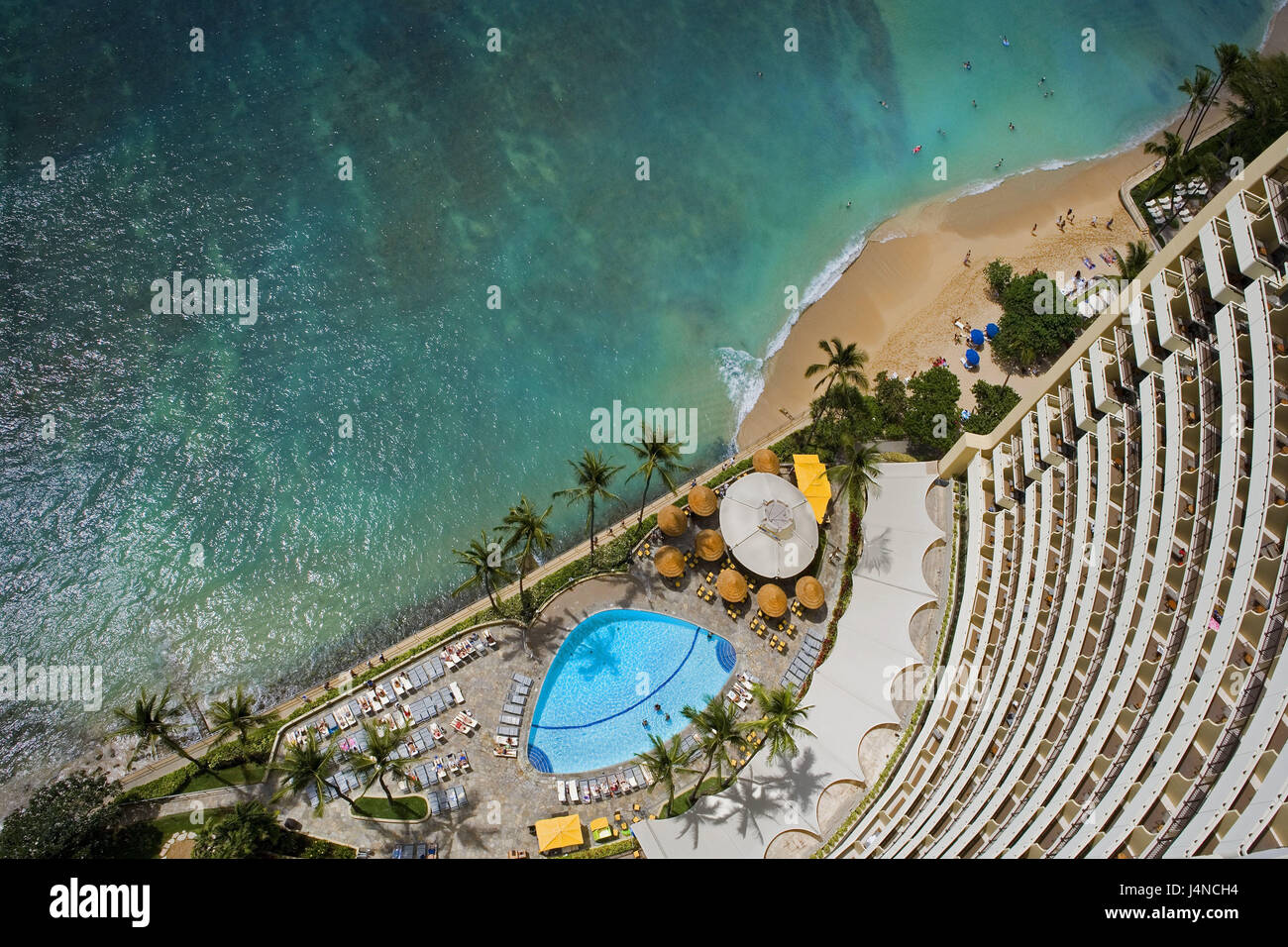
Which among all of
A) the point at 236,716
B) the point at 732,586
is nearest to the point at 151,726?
the point at 236,716

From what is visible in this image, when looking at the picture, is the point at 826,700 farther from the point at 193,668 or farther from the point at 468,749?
the point at 193,668

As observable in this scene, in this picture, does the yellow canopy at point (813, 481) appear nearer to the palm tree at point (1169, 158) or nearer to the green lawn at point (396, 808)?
the green lawn at point (396, 808)

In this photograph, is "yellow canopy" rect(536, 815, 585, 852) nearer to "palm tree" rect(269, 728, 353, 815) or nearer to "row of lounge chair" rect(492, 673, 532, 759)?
"row of lounge chair" rect(492, 673, 532, 759)

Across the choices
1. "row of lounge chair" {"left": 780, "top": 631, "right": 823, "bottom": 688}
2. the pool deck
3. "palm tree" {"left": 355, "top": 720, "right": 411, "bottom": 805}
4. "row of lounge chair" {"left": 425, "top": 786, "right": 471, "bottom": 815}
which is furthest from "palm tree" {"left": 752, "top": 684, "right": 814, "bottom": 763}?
"palm tree" {"left": 355, "top": 720, "right": 411, "bottom": 805}

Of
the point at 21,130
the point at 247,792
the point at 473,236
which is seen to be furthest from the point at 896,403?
the point at 21,130

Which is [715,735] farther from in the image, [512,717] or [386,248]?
[386,248]

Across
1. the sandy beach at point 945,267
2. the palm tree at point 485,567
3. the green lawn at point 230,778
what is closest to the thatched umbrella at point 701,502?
the sandy beach at point 945,267

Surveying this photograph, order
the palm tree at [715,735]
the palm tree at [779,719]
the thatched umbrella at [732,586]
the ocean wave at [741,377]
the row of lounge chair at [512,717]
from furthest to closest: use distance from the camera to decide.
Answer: the ocean wave at [741,377] < the thatched umbrella at [732,586] < the row of lounge chair at [512,717] < the palm tree at [779,719] < the palm tree at [715,735]
